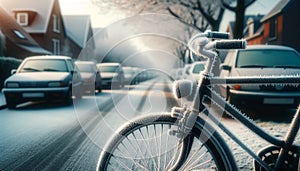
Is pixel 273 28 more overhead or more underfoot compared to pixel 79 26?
more underfoot

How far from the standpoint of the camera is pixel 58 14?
1550 inches

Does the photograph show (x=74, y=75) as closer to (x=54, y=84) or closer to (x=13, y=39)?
(x=54, y=84)

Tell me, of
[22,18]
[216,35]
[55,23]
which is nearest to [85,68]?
[216,35]

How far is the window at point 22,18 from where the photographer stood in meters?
34.2

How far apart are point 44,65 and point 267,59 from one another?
7.37m

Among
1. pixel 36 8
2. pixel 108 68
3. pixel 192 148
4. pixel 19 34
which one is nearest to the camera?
pixel 192 148

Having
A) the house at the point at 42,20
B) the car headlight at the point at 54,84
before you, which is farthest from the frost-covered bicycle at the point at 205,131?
the house at the point at 42,20

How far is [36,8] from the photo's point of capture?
36.3 m

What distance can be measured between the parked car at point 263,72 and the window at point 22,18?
98.4 ft

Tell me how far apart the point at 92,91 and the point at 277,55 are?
9.97 metres

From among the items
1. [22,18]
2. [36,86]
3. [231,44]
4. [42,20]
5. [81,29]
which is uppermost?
[81,29]

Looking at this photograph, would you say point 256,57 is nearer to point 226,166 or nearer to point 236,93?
point 236,93

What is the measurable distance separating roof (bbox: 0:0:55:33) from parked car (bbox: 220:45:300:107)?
29037mm

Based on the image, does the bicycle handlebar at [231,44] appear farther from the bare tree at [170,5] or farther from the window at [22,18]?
the window at [22,18]
